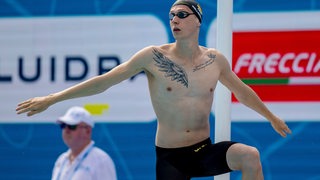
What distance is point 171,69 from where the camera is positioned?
5.05 metres

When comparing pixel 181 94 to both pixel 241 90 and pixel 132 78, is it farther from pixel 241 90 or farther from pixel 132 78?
pixel 132 78

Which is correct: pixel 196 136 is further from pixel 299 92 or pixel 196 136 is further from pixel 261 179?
pixel 299 92

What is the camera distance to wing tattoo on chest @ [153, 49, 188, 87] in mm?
5051

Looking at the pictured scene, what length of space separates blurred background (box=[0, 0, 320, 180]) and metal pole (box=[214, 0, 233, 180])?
5.92 feet

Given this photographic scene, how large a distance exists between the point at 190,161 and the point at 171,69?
601mm

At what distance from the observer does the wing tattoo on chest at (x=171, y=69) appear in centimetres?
505

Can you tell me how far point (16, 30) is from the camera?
7660 millimetres

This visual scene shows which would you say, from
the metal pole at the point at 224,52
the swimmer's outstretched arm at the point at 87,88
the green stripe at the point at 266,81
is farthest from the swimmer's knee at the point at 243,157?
the green stripe at the point at 266,81

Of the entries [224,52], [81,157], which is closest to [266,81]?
[224,52]

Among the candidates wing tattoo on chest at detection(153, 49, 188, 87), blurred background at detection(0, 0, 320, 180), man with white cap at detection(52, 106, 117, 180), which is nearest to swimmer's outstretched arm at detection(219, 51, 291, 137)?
wing tattoo on chest at detection(153, 49, 188, 87)

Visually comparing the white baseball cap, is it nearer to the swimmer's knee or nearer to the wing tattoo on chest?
the wing tattoo on chest

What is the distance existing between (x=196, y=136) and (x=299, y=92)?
2.30 m

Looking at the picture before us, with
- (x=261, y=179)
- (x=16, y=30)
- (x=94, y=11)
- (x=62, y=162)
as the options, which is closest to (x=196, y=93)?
(x=261, y=179)

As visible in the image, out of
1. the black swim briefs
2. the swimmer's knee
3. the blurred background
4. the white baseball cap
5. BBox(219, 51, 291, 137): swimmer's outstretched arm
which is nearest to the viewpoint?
the swimmer's knee
